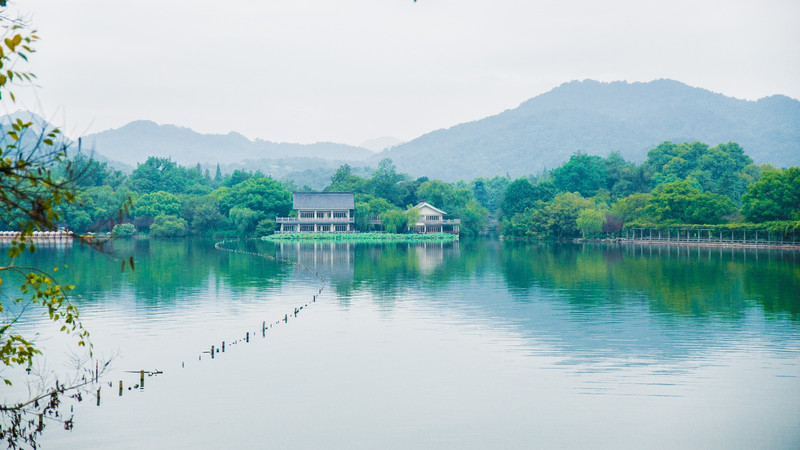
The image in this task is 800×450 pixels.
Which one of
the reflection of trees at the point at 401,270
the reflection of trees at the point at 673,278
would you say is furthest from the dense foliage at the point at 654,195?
the reflection of trees at the point at 401,270

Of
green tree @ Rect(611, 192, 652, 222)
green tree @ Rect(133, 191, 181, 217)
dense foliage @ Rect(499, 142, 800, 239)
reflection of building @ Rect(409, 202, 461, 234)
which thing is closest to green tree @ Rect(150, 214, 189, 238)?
green tree @ Rect(133, 191, 181, 217)

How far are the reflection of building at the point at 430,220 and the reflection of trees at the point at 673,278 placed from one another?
32.6m

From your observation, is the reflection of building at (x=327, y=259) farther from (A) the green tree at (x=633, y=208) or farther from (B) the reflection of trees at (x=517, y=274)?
(A) the green tree at (x=633, y=208)

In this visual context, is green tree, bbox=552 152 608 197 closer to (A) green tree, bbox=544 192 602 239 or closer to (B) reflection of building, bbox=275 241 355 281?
(A) green tree, bbox=544 192 602 239

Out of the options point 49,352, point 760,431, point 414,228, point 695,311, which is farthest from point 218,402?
point 414,228

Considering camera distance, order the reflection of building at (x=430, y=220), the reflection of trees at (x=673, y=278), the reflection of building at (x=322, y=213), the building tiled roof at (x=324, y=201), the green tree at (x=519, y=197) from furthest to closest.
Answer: the reflection of building at (x=430, y=220), the building tiled roof at (x=324, y=201), the reflection of building at (x=322, y=213), the green tree at (x=519, y=197), the reflection of trees at (x=673, y=278)

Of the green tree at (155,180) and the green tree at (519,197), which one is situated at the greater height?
the green tree at (155,180)

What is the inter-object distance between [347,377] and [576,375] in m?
5.08

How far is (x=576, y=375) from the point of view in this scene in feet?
54.4

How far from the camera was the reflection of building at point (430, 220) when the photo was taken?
89938mm

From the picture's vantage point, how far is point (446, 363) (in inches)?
709

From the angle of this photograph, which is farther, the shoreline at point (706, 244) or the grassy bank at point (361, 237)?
the grassy bank at point (361, 237)

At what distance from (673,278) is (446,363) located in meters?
22.9

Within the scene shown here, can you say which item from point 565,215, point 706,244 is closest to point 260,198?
point 565,215
